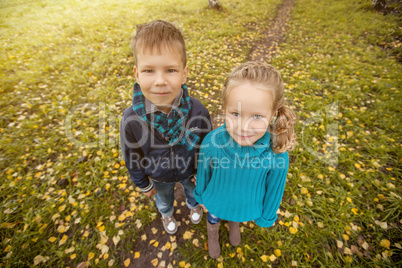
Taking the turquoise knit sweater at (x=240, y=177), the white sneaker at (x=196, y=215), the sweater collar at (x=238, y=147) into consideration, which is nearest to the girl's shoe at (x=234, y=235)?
the white sneaker at (x=196, y=215)

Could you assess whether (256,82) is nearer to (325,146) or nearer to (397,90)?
(325,146)

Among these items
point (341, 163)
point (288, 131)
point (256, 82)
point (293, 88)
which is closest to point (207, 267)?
point (288, 131)

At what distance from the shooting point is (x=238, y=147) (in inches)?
55.9

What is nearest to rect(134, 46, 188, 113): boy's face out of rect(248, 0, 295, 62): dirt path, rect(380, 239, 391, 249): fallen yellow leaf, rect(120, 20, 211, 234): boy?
rect(120, 20, 211, 234): boy

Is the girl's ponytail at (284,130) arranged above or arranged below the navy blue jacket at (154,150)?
above

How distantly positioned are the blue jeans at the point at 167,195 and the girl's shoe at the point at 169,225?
0.10 meters

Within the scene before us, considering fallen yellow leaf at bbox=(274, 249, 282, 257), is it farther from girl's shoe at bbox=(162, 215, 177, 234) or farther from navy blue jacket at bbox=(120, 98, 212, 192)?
navy blue jacket at bbox=(120, 98, 212, 192)

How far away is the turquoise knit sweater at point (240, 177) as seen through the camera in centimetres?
141

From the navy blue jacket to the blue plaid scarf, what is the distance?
0.25 feet

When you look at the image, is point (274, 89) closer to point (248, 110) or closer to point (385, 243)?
point (248, 110)

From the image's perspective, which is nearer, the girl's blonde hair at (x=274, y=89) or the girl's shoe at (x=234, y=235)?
the girl's blonde hair at (x=274, y=89)

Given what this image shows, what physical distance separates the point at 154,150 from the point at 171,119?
386 mm

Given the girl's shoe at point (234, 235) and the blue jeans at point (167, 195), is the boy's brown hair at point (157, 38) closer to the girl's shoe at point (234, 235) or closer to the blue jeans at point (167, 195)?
the blue jeans at point (167, 195)

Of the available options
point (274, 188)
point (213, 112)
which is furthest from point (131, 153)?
point (213, 112)
